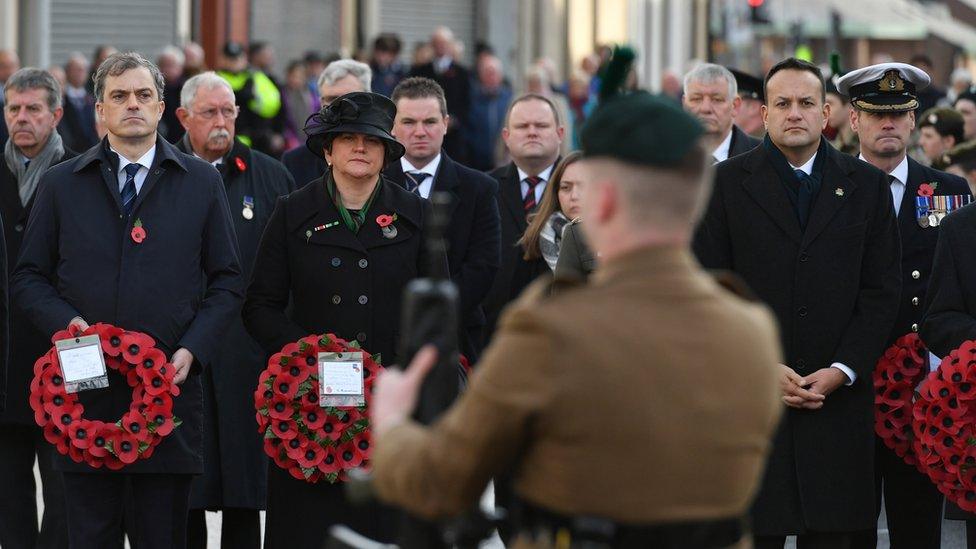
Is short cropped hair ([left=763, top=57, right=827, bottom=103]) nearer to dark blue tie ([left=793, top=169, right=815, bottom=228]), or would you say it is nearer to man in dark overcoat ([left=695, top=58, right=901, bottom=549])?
man in dark overcoat ([left=695, top=58, right=901, bottom=549])

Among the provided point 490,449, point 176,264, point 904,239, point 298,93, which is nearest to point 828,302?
point 904,239

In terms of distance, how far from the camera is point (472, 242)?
27.8 ft

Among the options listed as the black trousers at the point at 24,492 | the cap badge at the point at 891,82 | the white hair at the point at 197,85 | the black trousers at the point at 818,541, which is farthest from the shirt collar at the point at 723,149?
the black trousers at the point at 24,492

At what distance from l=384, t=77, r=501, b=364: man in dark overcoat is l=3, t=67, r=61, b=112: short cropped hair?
70.0 inches

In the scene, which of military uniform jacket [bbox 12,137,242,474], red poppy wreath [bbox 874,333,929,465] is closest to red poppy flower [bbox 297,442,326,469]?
military uniform jacket [bbox 12,137,242,474]

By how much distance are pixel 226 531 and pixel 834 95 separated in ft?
17.4

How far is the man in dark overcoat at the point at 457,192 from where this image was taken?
27.0 feet

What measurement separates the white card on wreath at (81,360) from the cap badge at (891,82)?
3.84 m

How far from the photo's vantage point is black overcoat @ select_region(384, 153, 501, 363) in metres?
8.17

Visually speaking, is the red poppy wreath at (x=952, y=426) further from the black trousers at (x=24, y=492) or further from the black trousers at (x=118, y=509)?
the black trousers at (x=24, y=492)

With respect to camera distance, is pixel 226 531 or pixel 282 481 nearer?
pixel 282 481

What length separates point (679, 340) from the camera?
3.83 m

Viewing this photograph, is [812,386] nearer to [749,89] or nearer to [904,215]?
[904,215]

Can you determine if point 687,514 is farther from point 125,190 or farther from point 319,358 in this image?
point 125,190
